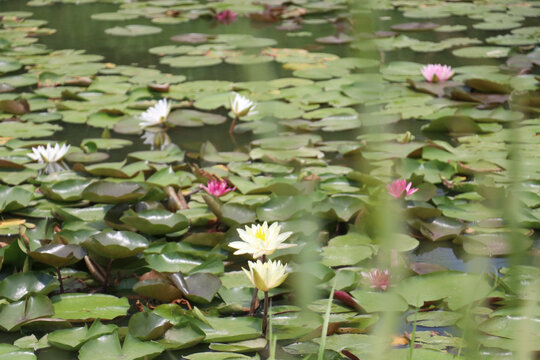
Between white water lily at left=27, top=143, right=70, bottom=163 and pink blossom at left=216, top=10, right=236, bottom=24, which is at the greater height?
pink blossom at left=216, top=10, right=236, bottom=24

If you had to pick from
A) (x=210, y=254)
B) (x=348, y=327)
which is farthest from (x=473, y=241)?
(x=210, y=254)

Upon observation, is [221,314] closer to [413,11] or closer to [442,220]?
[442,220]

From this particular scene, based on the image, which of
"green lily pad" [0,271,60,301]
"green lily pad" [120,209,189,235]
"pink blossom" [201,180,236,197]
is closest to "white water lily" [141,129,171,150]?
"pink blossom" [201,180,236,197]

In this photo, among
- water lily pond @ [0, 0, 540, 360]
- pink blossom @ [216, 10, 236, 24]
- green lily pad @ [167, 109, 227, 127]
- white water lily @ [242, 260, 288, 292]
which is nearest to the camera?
water lily pond @ [0, 0, 540, 360]

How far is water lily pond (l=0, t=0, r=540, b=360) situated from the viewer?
0.92 meters

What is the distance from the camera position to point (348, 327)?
4.17ft

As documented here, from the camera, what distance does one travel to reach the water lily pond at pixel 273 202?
0.92 m

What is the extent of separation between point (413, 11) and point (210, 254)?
365 centimetres

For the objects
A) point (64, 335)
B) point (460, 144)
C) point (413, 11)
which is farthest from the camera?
point (413, 11)

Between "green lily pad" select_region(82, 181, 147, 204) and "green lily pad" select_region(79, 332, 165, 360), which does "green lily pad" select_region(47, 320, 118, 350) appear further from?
"green lily pad" select_region(82, 181, 147, 204)

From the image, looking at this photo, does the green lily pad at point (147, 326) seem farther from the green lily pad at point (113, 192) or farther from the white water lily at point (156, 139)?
the white water lily at point (156, 139)

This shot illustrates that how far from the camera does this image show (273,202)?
1740mm

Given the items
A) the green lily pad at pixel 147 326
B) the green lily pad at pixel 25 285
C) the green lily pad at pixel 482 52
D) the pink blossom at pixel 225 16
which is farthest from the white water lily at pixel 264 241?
the pink blossom at pixel 225 16

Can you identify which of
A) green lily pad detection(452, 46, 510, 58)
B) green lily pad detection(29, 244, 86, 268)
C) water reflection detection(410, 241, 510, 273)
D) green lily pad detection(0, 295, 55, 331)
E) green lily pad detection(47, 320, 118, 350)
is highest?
green lily pad detection(29, 244, 86, 268)
